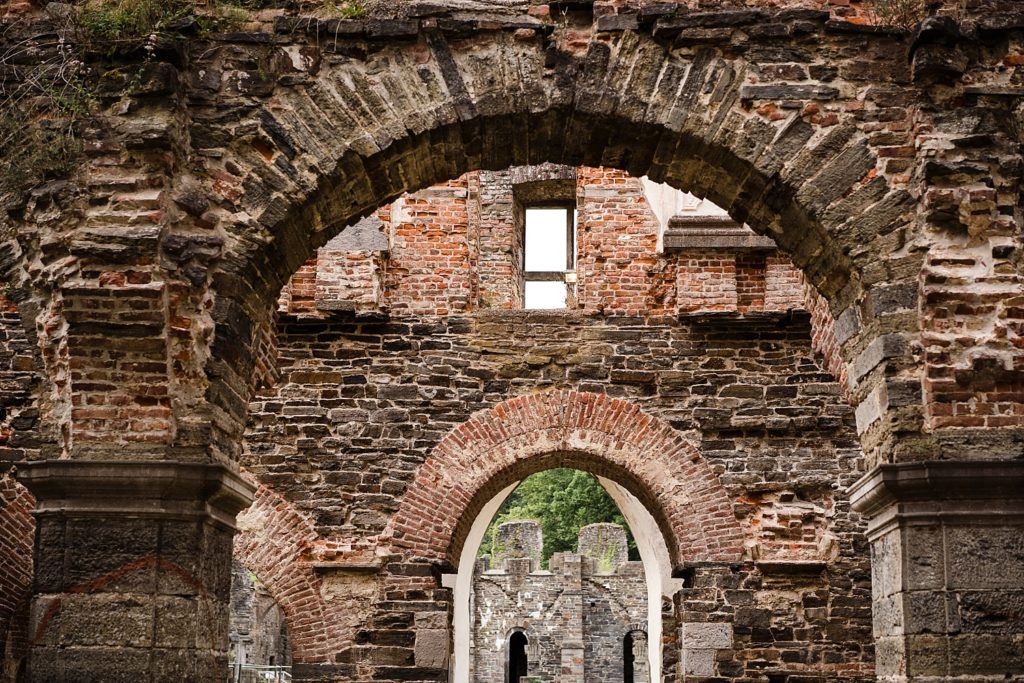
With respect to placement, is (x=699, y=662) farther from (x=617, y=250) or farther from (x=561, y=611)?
(x=561, y=611)

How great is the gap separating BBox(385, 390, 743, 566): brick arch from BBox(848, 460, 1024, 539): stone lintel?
5165 mm

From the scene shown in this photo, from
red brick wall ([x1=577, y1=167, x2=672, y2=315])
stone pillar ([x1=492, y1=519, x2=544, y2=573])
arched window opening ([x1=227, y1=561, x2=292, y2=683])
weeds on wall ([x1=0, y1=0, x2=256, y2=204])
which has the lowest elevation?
arched window opening ([x1=227, y1=561, x2=292, y2=683])

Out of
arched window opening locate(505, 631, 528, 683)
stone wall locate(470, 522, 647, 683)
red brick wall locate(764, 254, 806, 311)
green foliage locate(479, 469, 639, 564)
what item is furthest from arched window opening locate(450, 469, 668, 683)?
red brick wall locate(764, 254, 806, 311)

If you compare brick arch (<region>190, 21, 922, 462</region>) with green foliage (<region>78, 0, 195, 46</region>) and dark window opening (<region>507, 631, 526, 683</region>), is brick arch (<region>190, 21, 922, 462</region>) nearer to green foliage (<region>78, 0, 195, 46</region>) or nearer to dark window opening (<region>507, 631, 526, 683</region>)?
green foliage (<region>78, 0, 195, 46</region>)

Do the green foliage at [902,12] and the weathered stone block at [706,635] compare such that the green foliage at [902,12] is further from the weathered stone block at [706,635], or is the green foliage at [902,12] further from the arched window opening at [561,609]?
the arched window opening at [561,609]

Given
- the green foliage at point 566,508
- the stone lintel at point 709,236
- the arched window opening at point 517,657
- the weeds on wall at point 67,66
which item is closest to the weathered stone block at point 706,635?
the stone lintel at point 709,236

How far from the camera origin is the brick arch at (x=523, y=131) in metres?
5.68

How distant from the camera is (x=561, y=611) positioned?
24.4 m

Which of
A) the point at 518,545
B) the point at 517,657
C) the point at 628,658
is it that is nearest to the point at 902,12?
the point at 518,545

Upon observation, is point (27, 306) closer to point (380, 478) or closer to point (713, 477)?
point (380, 478)

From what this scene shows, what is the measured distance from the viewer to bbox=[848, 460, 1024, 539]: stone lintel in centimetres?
518

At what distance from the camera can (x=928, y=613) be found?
5.13 metres

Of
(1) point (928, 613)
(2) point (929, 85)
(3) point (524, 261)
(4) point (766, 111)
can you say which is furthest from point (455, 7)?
(3) point (524, 261)

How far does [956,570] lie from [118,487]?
399 centimetres
